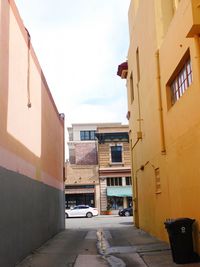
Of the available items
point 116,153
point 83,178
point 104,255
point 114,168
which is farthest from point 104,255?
point 116,153

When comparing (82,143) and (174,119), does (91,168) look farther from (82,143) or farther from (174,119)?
(174,119)

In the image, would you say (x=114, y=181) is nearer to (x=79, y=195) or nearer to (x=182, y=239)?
(x=79, y=195)

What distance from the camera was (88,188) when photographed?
5441 centimetres

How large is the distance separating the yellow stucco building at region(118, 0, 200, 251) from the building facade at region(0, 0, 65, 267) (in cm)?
436

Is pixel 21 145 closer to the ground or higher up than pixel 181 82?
closer to the ground

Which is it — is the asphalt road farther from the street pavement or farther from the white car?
the street pavement

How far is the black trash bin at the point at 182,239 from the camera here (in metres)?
11.2

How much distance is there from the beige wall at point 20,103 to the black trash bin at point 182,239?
439 centimetres

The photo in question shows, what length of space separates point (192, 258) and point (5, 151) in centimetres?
529

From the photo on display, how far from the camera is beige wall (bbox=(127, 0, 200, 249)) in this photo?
11.5 metres

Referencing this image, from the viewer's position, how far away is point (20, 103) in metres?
13.2

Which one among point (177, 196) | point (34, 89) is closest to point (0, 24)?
point (34, 89)

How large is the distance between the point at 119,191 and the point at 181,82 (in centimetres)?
4014

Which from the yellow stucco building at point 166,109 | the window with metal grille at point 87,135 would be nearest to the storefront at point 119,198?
the window with metal grille at point 87,135
